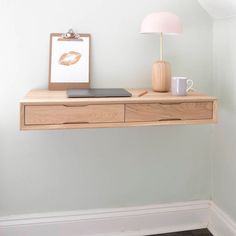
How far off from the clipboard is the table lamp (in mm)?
380

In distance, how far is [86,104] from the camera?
4.70 feet

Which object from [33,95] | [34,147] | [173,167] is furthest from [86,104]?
[173,167]

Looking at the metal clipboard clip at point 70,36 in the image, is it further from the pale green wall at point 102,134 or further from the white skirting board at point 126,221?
the white skirting board at point 126,221

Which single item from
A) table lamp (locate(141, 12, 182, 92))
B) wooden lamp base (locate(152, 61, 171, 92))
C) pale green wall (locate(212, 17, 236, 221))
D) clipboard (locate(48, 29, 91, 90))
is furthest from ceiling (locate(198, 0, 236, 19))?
clipboard (locate(48, 29, 91, 90))

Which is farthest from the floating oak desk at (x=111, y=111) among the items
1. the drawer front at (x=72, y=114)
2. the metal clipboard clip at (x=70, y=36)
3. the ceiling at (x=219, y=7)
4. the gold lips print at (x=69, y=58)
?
the ceiling at (x=219, y=7)

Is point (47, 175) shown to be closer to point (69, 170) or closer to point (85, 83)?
point (69, 170)

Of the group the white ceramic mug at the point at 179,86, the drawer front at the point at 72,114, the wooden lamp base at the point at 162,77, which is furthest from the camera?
the wooden lamp base at the point at 162,77

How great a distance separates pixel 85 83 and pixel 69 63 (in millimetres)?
149

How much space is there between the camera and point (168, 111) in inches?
59.4

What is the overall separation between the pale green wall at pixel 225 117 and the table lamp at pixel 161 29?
0.34m

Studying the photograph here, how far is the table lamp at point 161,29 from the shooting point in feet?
5.23

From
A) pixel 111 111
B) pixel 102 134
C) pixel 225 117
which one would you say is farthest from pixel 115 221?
pixel 225 117

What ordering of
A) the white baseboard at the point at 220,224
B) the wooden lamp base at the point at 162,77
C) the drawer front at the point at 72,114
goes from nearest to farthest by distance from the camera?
the drawer front at the point at 72,114, the wooden lamp base at the point at 162,77, the white baseboard at the point at 220,224

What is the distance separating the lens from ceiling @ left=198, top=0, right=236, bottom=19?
1651mm
